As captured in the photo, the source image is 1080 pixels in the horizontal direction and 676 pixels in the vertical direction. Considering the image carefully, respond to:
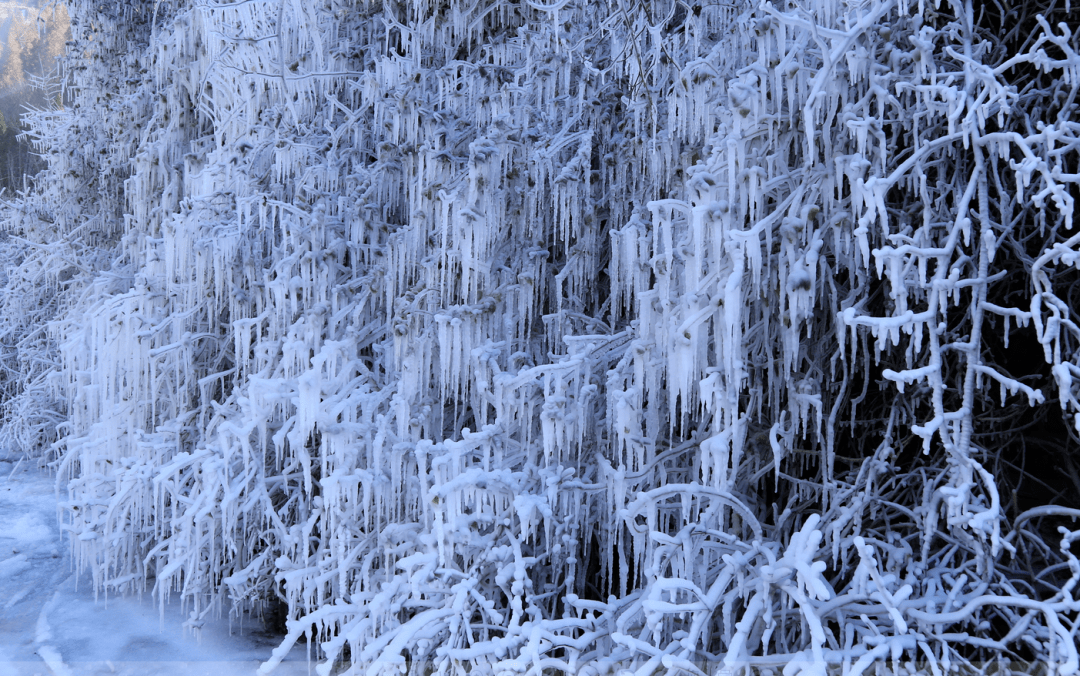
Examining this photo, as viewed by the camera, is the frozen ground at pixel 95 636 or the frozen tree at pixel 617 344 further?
the frozen ground at pixel 95 636

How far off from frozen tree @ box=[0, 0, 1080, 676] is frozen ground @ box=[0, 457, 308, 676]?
10.4 inches

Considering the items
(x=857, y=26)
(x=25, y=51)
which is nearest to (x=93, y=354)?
(x=857, y=26)

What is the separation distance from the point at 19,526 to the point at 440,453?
580 centimetres

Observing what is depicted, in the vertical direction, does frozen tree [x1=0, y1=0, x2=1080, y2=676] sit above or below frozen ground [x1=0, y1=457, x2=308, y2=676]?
above

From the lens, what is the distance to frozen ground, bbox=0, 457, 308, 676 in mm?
4891

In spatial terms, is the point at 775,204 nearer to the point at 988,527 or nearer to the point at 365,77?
the point at 988,527

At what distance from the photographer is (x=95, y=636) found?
531 centimetres

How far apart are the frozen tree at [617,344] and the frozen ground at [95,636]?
0.26 meters

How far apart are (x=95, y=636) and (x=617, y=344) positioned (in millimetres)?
3972

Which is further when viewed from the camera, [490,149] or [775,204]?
[490,149]

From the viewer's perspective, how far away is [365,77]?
20.7 ft

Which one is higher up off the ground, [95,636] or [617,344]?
[617,344]

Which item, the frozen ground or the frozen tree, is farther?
the frozen ground

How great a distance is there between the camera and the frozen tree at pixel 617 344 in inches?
140
